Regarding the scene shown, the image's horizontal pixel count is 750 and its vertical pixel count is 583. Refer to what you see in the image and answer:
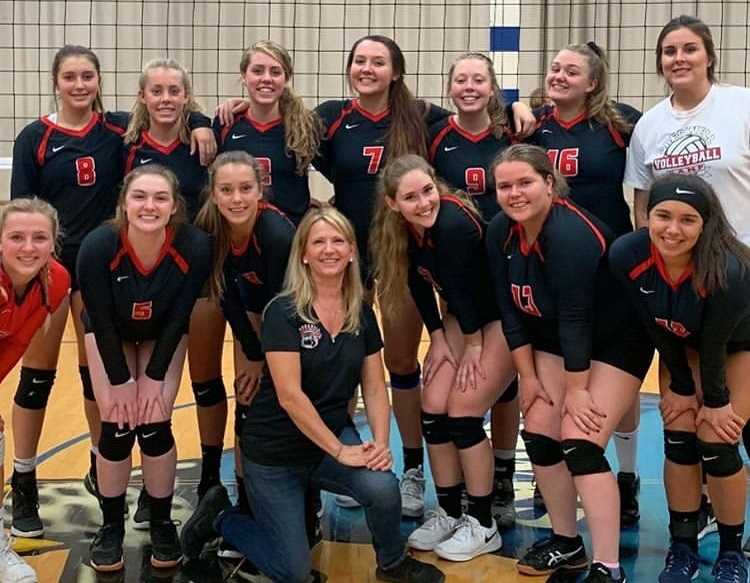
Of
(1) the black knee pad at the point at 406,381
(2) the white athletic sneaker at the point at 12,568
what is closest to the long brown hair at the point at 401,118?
(1) the black knee pad at the point at 406,381

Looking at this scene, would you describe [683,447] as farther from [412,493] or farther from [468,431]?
[412,493]

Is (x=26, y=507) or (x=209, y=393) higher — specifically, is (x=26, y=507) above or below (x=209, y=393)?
below

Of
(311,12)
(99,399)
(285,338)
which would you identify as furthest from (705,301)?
(311,12)

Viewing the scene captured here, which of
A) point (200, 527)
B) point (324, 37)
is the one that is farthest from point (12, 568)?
point (324, 37)

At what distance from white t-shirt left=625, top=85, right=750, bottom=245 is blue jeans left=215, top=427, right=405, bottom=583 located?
1257mm

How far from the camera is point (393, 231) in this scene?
3.02m

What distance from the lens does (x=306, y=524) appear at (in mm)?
2965

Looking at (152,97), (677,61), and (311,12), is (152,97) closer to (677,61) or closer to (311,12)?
(677,61)

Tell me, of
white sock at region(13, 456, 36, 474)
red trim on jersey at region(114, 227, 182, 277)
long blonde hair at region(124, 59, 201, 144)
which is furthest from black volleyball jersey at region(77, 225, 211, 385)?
white sock at region(13, 456, 36, 474)

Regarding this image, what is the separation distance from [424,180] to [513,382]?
0.80 m

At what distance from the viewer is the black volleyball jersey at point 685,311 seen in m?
2.52

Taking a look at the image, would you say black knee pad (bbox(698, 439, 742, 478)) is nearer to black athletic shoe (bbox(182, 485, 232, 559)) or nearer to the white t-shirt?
the white t-shirt

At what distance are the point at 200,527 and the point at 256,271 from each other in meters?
0.78

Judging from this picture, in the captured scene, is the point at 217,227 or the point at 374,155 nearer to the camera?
the point at 217,227
